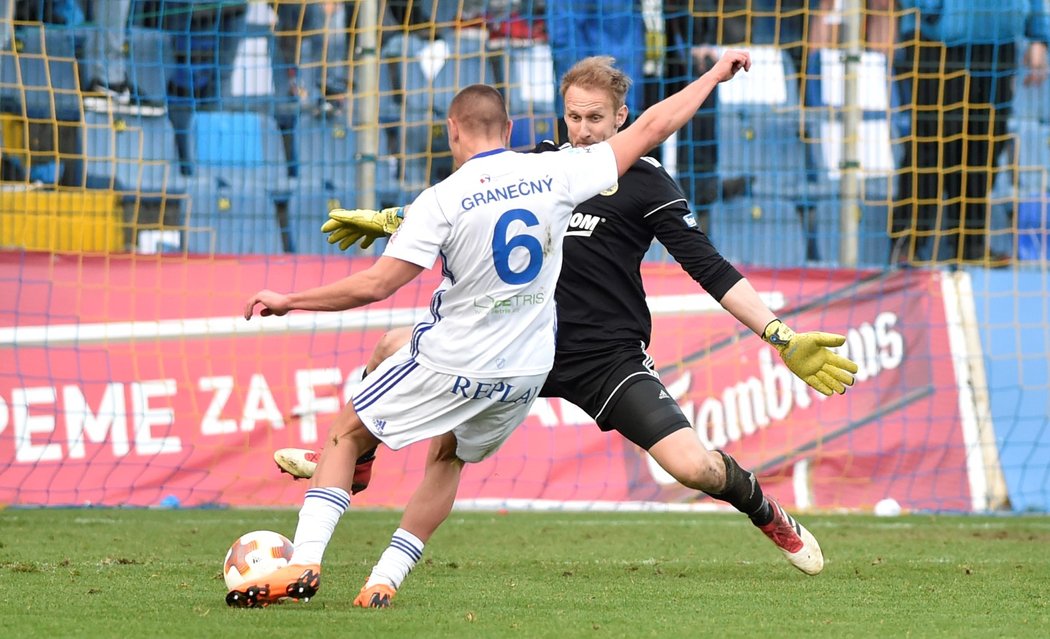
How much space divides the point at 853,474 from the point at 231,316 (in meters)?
4.24

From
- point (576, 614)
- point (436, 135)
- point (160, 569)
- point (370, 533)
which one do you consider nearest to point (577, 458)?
point (370, 533)

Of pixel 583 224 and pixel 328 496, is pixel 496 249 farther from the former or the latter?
pixel 583 224

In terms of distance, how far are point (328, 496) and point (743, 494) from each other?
1.69 metres

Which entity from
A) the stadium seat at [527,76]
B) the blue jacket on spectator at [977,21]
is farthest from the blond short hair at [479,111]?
the blue jacket on spectator at [977,21]

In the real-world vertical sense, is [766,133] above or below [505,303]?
above

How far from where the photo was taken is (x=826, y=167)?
11562mm

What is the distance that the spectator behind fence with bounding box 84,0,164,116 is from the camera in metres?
11.0

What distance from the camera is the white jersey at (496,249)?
4695 mm

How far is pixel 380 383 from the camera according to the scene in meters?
4.94

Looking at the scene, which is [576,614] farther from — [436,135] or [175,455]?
[436,135]

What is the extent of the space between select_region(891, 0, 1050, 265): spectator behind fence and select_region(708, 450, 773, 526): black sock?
19.5ft

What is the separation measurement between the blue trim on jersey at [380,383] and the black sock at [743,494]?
4.56ft

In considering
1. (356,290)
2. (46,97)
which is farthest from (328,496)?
(46,97)

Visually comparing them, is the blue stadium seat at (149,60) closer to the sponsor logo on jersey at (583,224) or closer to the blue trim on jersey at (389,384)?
the sponsor logo on jersey at (583,224)
